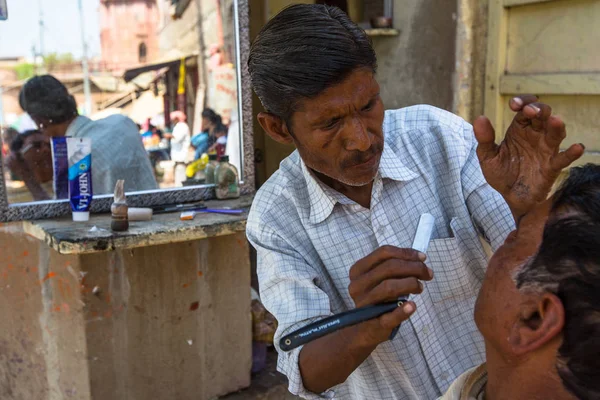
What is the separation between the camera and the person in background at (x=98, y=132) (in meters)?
2.82

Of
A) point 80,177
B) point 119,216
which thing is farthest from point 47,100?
point 119,216

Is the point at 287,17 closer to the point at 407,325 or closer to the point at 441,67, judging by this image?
the point at 407,325

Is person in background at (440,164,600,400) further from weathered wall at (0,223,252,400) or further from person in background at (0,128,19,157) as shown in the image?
person in background at (0,128,19,157)

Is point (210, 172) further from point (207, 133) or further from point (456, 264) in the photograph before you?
point (456, 264)

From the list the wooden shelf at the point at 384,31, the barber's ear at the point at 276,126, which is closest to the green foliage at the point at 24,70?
the barber's ear at the point at 276,126

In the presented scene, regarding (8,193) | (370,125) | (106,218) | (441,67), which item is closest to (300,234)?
(370,125)

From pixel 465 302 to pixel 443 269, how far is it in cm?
13

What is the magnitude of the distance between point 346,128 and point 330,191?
19cm

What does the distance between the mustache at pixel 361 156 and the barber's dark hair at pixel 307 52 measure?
0.58ft

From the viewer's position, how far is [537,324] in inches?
42.3

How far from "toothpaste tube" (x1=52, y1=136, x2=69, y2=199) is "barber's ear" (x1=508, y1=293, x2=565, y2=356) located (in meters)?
2.23

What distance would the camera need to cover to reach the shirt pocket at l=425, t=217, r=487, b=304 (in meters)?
1.54

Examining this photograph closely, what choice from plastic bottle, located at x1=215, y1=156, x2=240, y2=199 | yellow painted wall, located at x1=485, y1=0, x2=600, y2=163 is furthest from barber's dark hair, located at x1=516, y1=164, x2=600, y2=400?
plastic bottle, located at x1=215, y1=156, x2=240, y2=199

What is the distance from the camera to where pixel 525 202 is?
1344 millimetres
